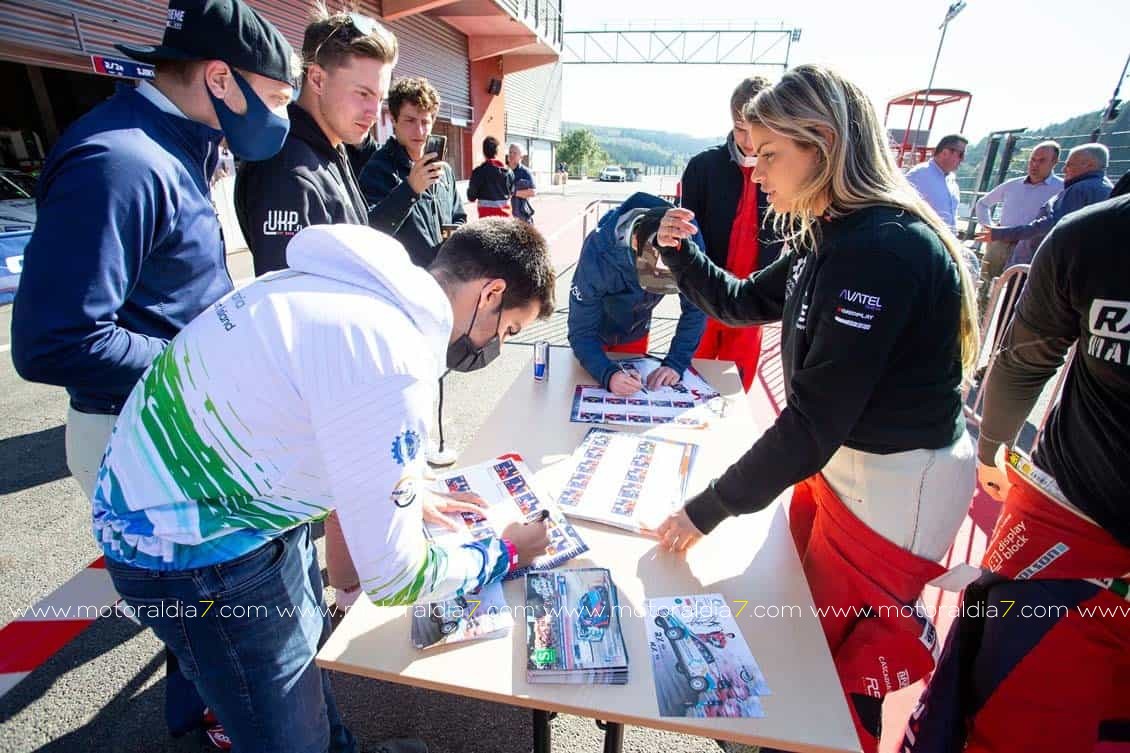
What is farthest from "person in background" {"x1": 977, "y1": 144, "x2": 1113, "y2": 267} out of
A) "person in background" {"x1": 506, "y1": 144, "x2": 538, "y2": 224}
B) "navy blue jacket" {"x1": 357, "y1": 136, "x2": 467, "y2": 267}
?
"person in background" {"x1": 506, "y1": 144, "x2": 538, "y2": 224}

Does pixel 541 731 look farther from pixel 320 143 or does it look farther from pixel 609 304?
pixel 320 143

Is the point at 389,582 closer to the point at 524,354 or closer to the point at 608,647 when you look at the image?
the point at 608,647

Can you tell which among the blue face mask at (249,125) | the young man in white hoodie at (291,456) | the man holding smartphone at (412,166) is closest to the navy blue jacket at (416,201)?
the man holding smartphone at (412,166)

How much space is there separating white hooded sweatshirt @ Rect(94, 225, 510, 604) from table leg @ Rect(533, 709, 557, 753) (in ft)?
1.65

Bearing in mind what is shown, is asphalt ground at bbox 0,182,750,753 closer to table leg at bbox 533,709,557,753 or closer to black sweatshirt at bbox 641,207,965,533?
table leg at bbox 533,709,557,753

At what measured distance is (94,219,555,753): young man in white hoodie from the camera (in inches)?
32.3

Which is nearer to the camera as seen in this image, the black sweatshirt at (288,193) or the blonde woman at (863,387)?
the blonde woman at (863,387)

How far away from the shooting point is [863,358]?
1.10 metres

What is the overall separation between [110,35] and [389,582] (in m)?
8.51

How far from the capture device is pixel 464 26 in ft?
45.8

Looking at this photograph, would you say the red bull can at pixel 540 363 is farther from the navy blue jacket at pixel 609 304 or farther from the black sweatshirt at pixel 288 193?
the black sweatshirt at pixel 288 193

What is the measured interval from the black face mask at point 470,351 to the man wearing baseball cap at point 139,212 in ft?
2.23

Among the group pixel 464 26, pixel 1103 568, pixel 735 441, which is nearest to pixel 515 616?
pixel 735 441

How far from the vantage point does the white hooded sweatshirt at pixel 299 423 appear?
81cm
